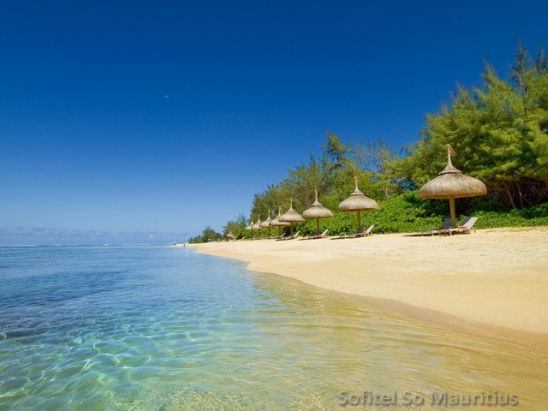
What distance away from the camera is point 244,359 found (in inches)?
143

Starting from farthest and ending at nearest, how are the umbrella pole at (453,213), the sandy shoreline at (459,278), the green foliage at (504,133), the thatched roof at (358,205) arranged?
the thatched roof at (358,205) → the green foliage at (504,133) → the umbrella pole at (453,213) → the sandy shoreline at (459,278)

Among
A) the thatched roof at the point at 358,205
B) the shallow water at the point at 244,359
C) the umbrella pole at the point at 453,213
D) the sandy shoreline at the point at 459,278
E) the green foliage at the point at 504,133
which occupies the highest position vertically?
the green foliage at the point at 504,133

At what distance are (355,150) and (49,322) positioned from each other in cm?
3999

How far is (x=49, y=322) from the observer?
5.52m

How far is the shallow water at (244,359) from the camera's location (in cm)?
279

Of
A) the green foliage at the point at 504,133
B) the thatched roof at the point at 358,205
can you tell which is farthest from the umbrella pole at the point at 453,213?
the thatched roof at the point at 358,205

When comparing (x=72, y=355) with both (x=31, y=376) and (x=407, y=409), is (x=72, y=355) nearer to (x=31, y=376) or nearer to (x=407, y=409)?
(x=31, y=376)

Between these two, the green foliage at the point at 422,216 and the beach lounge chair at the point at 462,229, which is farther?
the green foliage at the point at 422,216

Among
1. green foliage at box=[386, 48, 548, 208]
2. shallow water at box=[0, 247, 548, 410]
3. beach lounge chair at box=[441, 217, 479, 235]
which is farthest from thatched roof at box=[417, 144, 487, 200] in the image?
shallow water at box=[0, 247, 548, 410]

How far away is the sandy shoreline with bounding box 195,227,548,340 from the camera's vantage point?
4344 mm

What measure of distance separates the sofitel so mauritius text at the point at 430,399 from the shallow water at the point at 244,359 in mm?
30

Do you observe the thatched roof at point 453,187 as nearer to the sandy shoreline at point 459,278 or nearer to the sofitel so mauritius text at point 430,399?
the sandy shoreline at point 459,278

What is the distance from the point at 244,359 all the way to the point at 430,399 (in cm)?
178

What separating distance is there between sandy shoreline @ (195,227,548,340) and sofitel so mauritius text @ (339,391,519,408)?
144 centimetres
